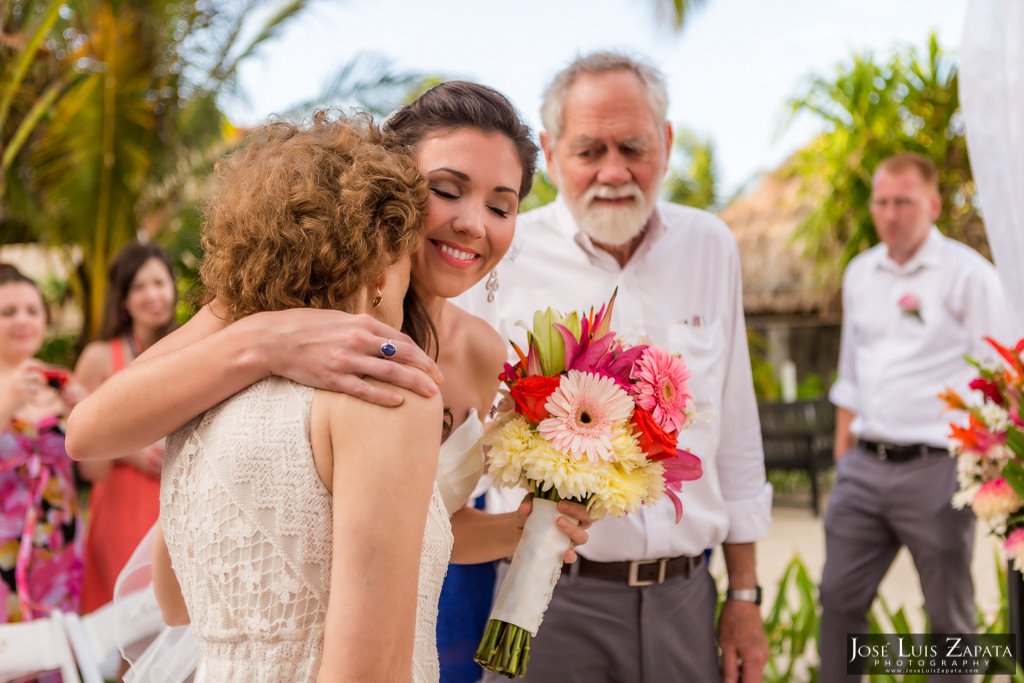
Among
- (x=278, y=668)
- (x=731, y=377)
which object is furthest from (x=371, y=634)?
(x=731, y=377)

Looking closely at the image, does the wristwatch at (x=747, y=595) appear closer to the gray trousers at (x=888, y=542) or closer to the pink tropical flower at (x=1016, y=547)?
the pink tropical flower at (x=1016, y=547)

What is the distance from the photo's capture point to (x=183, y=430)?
1356mm

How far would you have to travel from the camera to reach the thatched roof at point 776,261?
13500 millimetres

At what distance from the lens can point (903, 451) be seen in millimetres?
4441

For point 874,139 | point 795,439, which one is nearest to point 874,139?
point 874,139

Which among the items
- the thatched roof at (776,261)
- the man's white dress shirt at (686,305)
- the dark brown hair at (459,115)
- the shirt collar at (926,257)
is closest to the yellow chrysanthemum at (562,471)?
the dark brown hair at (459,115)

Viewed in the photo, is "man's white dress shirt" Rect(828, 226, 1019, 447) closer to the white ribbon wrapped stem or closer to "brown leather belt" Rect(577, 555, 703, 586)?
"brown leather belt" Rect(577, 555, 703, 586)

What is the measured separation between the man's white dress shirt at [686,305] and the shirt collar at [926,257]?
2.65 meters

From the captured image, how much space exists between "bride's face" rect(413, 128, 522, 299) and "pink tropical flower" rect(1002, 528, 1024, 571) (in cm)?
202

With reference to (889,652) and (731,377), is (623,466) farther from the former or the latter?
(889,652)

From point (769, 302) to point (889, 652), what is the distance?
413 inches

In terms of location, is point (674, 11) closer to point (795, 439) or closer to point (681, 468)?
point (795, 439)

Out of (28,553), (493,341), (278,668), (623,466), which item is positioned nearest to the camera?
(278,668)

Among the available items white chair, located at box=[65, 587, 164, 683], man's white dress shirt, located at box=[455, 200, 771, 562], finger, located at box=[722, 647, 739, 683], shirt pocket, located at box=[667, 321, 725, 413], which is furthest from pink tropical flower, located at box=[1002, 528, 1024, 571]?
white chair, located at box=[65, 587, 164, 683]
